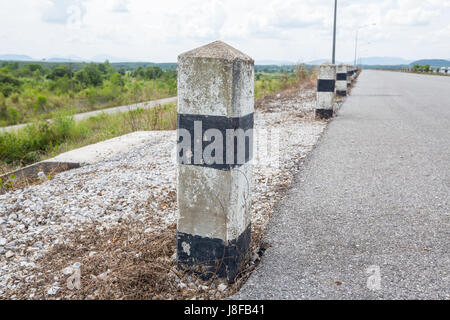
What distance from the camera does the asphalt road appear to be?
2.24 meters

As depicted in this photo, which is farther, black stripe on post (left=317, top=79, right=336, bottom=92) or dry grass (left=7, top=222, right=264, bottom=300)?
black stripe on post (left=317, top=79, right=336, bottom=92)

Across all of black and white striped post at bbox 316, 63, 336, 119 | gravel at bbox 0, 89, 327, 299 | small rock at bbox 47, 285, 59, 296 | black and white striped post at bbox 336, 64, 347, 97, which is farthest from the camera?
black and white striped post at bbox 336, 64, 347, 97

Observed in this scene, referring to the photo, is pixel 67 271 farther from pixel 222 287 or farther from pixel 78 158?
pixel 78 158

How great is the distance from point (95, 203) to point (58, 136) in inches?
324

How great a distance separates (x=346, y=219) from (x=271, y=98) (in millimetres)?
10588

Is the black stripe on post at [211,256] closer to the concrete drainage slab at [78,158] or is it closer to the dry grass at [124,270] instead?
the dry grass at [124,270]

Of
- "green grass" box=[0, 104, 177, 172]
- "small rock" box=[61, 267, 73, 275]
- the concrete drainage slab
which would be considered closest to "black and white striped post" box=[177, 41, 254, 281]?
"small rock" box=[61, 267, 73, 275]

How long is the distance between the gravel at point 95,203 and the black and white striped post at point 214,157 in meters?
0.27

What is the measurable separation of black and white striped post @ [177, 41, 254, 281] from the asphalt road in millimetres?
305

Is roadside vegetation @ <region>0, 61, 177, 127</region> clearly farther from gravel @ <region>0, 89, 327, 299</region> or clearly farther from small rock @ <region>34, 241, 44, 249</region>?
small rock @ <region>34, 241, 44, 249</region>

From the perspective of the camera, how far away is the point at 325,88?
8.35 metres

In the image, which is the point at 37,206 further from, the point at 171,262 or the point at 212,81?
the point at 212,81
